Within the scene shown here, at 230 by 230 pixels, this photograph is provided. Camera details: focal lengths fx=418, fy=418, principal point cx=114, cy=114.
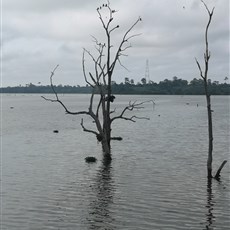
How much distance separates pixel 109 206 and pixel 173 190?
483 centimetres

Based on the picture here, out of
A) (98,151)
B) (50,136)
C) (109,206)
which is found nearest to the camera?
(109,206)

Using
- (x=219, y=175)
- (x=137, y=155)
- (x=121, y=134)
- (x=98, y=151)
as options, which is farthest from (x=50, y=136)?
(x=219, y=175)

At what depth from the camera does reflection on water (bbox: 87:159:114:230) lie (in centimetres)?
1898

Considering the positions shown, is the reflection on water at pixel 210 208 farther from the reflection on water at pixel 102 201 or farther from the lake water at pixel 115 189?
the reflection on water at pixel 102 201

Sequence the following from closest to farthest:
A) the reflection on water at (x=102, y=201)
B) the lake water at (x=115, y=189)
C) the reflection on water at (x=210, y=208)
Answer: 1. the reflection on water at (x=210, y=208)
2. the reflection on water at (x=102, y=201)
3. the lake water at (x=115, y=189)

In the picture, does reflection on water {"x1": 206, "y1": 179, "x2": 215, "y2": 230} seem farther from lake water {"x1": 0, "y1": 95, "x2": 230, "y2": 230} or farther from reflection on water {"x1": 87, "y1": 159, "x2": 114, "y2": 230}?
reflection on water {"x1": 87, "y1": 159, "x2": 114, "y2": 230}

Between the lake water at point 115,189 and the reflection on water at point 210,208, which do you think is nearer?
the reflection on water at point 210,208

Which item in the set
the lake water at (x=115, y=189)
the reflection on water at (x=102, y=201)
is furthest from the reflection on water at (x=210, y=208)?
the reflection on water at (x=102, y=201)

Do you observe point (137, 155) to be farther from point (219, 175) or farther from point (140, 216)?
point (140, 216)

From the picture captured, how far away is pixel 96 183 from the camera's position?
26.9m

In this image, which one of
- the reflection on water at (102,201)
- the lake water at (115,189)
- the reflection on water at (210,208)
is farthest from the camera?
the lake water at (115,189)

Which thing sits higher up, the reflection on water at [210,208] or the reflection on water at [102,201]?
the reflection on water at [210,208]

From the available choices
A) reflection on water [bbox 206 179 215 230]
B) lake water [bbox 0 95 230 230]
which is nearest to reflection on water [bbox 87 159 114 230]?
lake water [bbox 0 95 230 230]

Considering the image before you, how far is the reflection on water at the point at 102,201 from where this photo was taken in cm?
1898
